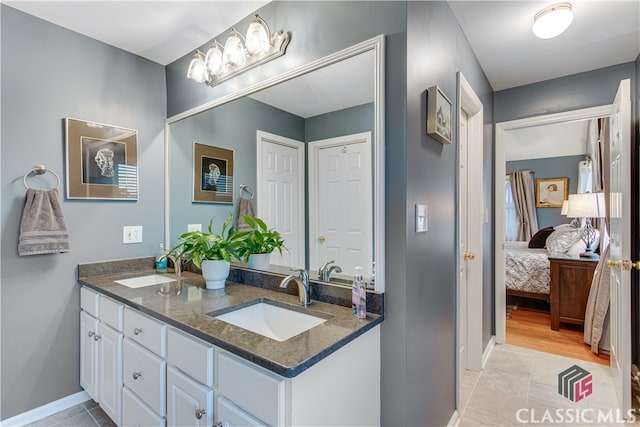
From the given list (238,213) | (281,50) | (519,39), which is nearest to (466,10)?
(519,39)

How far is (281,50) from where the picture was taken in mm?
1607

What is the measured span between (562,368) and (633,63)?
7.85 ft

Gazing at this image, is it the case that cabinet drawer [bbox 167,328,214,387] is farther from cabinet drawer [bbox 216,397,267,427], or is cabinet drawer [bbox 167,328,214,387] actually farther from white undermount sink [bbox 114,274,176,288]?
white undermount sink [bbox 114,274,176,288]

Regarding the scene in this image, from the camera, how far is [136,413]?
58.3 inches

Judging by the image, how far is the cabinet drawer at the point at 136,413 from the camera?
137 centimetres

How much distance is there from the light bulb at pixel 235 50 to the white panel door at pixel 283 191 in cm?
42

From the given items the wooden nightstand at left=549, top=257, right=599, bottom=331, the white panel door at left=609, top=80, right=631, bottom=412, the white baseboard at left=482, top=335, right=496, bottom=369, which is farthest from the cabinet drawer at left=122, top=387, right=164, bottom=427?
the wooden nightstand at left=549, top=257, right=599, bottom=331

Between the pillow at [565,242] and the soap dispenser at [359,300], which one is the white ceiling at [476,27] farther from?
the pillow at [565,242]

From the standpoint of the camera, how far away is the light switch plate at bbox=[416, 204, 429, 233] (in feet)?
4.39

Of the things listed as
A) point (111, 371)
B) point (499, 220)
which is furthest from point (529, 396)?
point (111, 371)

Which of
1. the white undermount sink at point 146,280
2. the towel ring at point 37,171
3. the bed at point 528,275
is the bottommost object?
the bed at point 528,275


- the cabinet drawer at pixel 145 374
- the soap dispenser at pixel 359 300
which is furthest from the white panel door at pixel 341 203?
the cabinet drawer at pixel 145 374

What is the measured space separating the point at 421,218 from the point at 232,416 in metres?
1.05

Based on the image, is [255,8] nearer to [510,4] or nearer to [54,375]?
[510,4]
